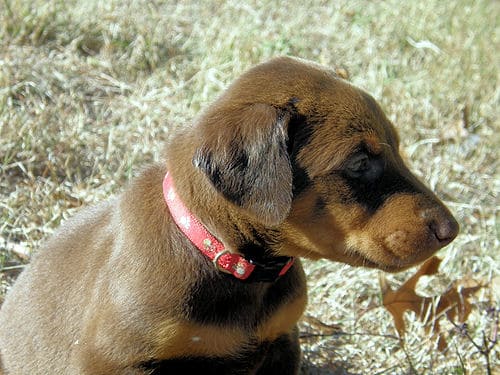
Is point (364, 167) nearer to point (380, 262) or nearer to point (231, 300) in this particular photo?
point (380, 262)

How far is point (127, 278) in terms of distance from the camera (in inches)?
132

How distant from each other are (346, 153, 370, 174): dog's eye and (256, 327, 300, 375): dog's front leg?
37.9 inches

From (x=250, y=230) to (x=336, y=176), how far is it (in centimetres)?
40

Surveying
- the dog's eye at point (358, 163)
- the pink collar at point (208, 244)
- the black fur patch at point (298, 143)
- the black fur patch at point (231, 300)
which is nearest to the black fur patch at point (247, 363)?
the black fur patch at point (231, 300)

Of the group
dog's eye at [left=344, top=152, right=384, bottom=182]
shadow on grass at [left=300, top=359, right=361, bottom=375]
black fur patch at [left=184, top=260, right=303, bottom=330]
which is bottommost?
shadow on grass at [left=300, top=359, right=361, bottom=375]

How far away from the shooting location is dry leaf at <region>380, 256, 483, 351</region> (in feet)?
15.2

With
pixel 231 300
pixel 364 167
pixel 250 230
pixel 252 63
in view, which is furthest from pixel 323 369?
pixel 252 63

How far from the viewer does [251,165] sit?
3051 mm

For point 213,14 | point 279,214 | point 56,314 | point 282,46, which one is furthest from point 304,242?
point 213,14

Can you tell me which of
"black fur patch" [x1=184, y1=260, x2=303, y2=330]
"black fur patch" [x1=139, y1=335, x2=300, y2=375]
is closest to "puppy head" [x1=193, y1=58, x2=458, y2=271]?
"black fur patch" [x1=184, y1=260, x2=303, y2=330]

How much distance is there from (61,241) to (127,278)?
0.65m

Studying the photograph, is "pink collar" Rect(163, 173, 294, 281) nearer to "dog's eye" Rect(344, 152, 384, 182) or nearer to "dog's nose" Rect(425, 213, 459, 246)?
"dog's eye" Rect(344, 152, 384, 182)

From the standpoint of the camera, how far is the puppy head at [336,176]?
3256mm

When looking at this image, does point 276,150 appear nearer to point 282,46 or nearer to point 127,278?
point 127,278
